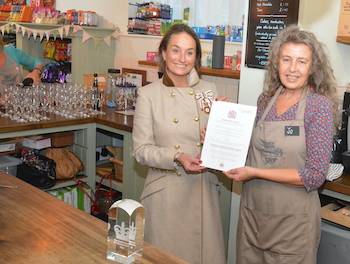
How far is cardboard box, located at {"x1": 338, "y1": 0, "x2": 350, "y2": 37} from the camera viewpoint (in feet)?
8.29

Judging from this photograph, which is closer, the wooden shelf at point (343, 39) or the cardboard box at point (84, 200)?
the wooden shelf at point (343, 39)

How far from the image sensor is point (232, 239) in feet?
10.2

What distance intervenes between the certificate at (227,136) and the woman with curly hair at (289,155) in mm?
65

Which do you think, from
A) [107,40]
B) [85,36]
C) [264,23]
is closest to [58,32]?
[85,36]

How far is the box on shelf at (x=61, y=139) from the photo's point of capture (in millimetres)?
4258

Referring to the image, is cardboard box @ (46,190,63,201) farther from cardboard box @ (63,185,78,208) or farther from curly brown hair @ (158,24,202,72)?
curly brown hair @ (158,24,202,72)

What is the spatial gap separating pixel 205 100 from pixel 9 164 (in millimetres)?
2364

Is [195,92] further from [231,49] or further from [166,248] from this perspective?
[231,49]

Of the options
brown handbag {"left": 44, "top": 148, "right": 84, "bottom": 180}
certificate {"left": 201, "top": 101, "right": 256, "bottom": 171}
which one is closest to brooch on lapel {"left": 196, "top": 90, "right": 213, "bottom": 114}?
certificate {"left": 201, "top": 101, "right": 256, "bottom": 171}

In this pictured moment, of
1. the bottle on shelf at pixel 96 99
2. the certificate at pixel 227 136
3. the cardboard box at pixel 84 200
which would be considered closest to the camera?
the certificate at pixel 227 136

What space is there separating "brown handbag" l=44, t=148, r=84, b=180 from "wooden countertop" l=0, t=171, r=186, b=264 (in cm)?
217

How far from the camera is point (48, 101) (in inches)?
168

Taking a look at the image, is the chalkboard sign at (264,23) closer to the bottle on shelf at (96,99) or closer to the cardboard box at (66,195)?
the bottle on shelf at (96,99)

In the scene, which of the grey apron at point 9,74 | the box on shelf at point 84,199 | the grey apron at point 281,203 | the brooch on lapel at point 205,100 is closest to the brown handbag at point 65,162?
the box on shelf at point 84,199
